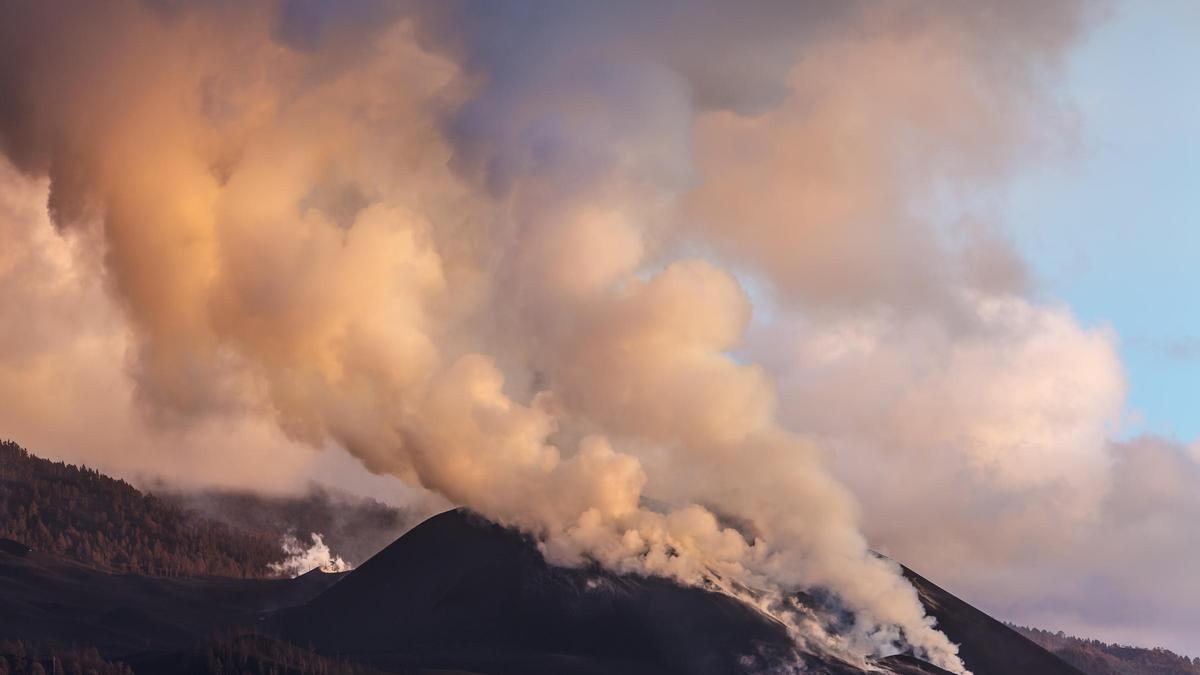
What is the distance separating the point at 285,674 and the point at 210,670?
30.9 feet

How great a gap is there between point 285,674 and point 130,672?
19.7m

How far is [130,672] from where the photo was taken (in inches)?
7820

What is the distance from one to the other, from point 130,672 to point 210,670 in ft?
34.9

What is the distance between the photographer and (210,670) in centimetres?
19738

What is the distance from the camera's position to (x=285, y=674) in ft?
655
